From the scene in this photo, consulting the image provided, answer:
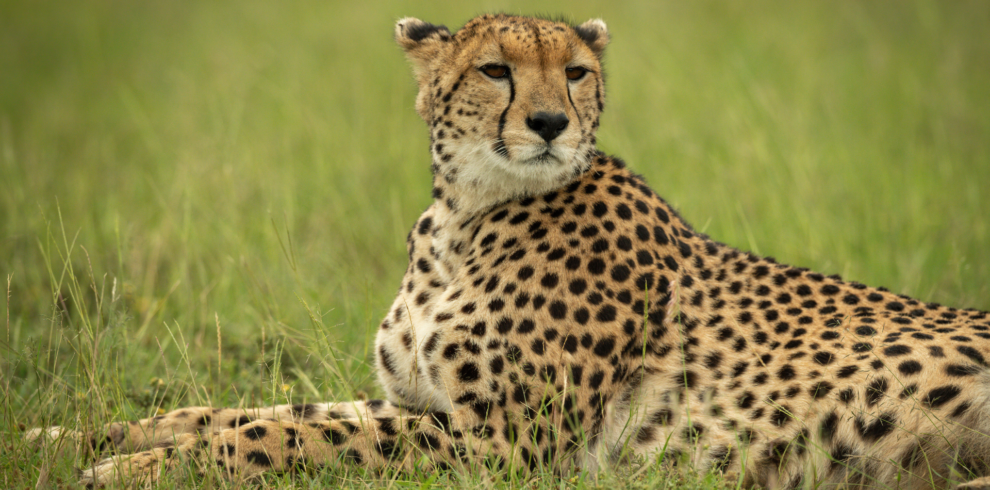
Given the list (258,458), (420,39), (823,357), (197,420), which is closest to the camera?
(258,458)

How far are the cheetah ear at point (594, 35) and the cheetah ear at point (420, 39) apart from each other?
1.72 feet

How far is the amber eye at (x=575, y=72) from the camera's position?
3051 mm

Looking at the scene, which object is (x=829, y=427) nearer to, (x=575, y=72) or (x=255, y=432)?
(x=575, y=72)

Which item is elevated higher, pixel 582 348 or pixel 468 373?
pixel 582 348

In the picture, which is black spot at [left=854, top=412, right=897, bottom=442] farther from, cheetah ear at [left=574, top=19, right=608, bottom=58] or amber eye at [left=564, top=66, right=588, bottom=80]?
cheetah ear at [left=574, top=19, right=608, bottom=58]

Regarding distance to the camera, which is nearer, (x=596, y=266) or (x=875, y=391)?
(x=875, y=391)

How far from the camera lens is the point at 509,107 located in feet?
9.38

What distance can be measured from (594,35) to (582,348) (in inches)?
51.8

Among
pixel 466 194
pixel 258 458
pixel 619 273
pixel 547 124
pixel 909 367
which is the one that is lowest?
pixel 258 458

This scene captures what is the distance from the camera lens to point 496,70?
2.96m

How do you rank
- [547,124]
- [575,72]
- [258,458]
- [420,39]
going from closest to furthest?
[258,458], [547,124], [575,72], [420,39]

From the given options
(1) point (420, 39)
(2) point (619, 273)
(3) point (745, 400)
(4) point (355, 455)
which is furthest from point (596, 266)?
(1) point (420, 39)

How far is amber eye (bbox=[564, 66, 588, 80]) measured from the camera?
305cm

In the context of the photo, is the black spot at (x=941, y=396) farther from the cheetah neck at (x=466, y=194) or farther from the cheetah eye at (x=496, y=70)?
the cheetah eye at (x=496, y=70)
